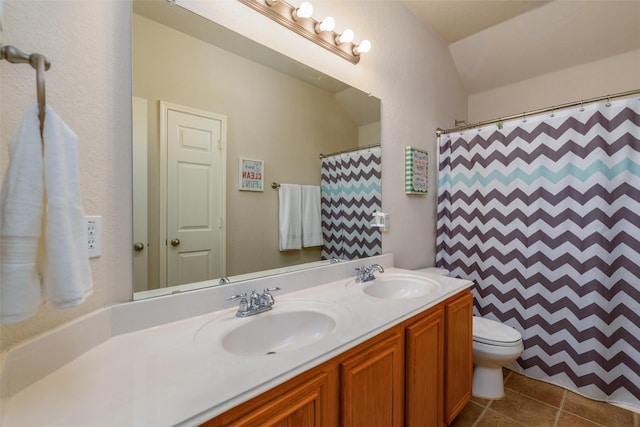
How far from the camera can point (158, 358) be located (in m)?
0.74

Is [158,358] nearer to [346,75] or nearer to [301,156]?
[301,156]

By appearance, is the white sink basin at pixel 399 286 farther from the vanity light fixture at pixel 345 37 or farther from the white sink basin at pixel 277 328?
the vanity light fixture at pixel 345 37

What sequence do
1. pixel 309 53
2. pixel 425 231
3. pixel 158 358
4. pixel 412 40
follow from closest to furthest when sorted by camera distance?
pixel 158 358
pixel 309 53
pixel 412 40
pixel 425 231

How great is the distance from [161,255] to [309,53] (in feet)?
4.01

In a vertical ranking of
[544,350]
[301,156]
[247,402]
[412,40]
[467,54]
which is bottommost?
[544,350]

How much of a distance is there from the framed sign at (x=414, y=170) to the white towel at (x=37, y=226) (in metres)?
1.93

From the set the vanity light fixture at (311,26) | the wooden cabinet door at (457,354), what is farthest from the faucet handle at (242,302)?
the vanity light fixture at (311,26)

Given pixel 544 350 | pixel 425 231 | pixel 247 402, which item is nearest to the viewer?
pixel 247 402

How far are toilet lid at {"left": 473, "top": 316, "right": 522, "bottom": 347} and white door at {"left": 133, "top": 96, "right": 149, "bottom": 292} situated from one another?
1875 millimetres

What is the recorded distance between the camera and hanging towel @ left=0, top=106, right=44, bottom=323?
45cm

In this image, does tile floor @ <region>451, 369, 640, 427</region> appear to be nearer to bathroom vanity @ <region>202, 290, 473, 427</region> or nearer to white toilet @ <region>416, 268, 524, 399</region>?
white toilet @ <region>416, 268, 524, 399</region>

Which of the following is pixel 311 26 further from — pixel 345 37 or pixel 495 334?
pixel 495 334

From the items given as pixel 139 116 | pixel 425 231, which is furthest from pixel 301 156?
pixel 425 231

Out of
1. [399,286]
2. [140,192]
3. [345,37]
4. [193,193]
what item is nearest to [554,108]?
[345,37]
